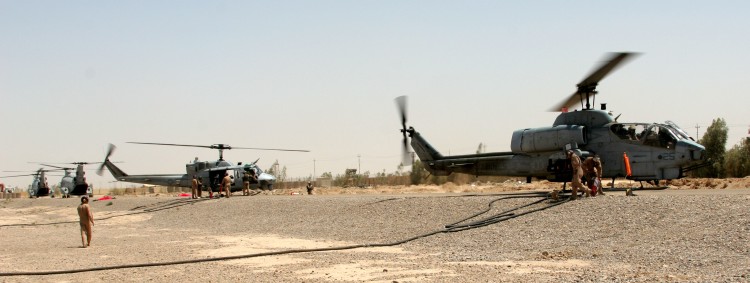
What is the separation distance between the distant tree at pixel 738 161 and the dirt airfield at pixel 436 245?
961 inches

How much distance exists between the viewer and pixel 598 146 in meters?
24.0

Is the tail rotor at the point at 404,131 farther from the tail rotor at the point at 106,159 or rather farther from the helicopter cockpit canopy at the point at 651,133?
the tail rotor at the point at 106,159

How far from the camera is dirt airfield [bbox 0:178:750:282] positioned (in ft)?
39.1

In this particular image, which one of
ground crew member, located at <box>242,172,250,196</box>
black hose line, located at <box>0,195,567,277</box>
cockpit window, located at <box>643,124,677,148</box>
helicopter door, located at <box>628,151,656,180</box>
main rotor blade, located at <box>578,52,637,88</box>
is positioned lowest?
black hose line, located at <box>0,195,567,277</box>

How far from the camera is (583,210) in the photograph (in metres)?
16.9

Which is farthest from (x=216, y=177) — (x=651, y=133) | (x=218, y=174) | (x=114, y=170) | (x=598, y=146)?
(x=651, y=133)

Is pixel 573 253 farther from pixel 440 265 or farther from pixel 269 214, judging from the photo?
pixel 269 214

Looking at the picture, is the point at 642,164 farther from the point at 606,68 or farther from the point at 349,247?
the point at 349,247

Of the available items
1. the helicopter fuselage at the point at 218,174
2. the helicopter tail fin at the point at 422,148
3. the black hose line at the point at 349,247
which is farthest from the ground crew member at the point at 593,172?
the helicopter fuselage at the point at 218,174

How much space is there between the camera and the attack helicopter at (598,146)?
890 inches

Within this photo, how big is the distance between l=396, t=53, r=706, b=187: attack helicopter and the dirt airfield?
4490mm

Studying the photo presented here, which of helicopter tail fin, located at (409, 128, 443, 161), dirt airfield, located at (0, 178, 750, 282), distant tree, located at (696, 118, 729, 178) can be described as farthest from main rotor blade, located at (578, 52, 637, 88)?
distant tree, located at (696, 118, 729, 178)

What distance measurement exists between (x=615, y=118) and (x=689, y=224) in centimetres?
1083

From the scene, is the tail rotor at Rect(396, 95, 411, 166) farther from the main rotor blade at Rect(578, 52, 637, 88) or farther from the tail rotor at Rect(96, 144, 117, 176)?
the tail rotor at Rect(96, 144, 117, 176)
